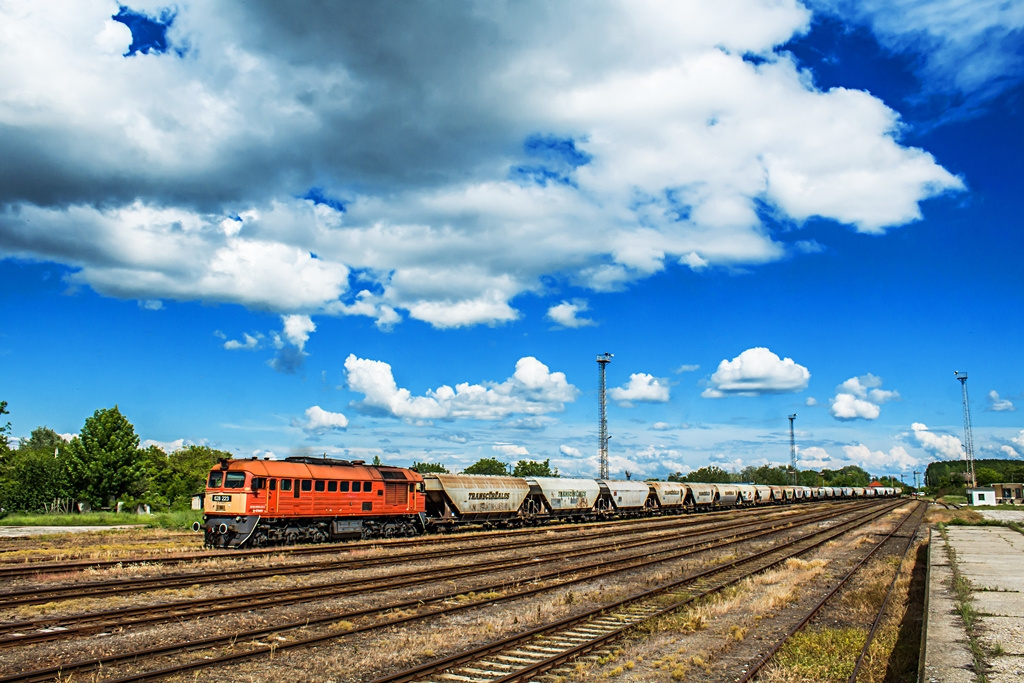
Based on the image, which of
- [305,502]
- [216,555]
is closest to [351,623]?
[216,555]

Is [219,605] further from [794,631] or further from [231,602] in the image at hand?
[794,631]

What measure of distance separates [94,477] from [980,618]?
241 feet

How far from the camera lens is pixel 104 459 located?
6719cm

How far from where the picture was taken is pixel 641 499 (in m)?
61.8

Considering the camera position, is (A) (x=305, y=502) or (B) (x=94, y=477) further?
(B) (x=94, y=477)

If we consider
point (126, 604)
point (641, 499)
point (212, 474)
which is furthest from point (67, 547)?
point (641, 499)

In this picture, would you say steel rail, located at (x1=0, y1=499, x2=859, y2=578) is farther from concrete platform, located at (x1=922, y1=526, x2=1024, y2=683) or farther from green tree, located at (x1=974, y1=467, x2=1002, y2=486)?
green tree, located at (x1=974, y1=467, x2=1002, y2=486)

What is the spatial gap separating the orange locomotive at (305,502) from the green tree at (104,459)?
45.3m

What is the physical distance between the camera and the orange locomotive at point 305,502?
1134 inches

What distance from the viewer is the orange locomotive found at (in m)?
28.8

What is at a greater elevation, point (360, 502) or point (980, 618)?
point (360, 502)

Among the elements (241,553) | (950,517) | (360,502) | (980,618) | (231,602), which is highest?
(360,502)

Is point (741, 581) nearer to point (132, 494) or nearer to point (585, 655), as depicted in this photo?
point (585, 655)

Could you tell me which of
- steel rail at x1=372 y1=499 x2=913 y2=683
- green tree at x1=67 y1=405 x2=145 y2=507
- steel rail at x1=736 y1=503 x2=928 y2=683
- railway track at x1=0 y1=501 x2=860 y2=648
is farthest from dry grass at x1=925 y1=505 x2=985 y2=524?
green tree at x1=67 y1=405 x2=145 y2=507
